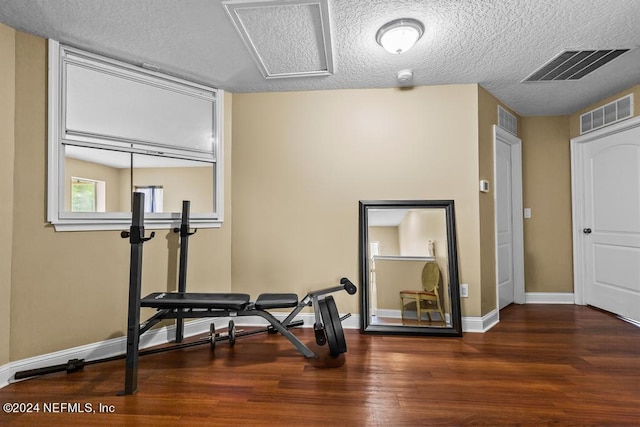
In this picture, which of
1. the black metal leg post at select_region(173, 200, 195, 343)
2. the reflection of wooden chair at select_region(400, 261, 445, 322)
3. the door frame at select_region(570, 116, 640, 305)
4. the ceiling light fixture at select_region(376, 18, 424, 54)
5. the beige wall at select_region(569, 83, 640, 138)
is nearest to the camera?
the ceiling light fixture at select_region(376, 18, 424, 54)

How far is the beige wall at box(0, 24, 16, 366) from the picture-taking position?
6.64 ft

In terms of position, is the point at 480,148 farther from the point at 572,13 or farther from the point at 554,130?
the point at 554,130

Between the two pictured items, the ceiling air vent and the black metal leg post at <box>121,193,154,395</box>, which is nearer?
the black metal leg post at <box>121,193,154,395</box>

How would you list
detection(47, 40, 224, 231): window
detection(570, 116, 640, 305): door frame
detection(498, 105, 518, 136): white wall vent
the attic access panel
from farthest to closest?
detection(570, 116, 640, 305): door frame → detection(498, 105, 518, 136): white wall vent → detection(47, 40, 224, 231): window → the attic access panel

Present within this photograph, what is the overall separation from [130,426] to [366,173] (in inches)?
99.6

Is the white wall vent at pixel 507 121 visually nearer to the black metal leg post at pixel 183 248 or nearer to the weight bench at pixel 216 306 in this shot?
the weight bench at pixel 216 306

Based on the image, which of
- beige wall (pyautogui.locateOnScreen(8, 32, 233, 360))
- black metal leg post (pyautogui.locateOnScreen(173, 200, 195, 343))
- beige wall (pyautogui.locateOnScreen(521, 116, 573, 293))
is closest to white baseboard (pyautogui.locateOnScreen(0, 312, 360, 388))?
beige wall (pyautogui.locateOnScreen(8, 32, 233, 360))

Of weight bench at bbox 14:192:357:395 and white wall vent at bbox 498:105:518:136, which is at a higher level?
white wall vent at bbox 498:105:518:136

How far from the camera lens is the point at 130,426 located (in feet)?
5.28

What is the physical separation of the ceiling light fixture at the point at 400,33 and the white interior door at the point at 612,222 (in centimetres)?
279

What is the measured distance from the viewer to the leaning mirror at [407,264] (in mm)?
2896

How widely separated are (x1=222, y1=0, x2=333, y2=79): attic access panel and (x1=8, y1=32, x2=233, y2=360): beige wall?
4.90 feet

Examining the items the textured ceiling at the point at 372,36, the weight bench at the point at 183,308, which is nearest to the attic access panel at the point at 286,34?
the textured ceiling at the point at 372,36

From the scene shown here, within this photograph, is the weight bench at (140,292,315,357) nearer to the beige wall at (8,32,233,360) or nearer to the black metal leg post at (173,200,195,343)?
the black metal leg post at (173,200,195,343)
